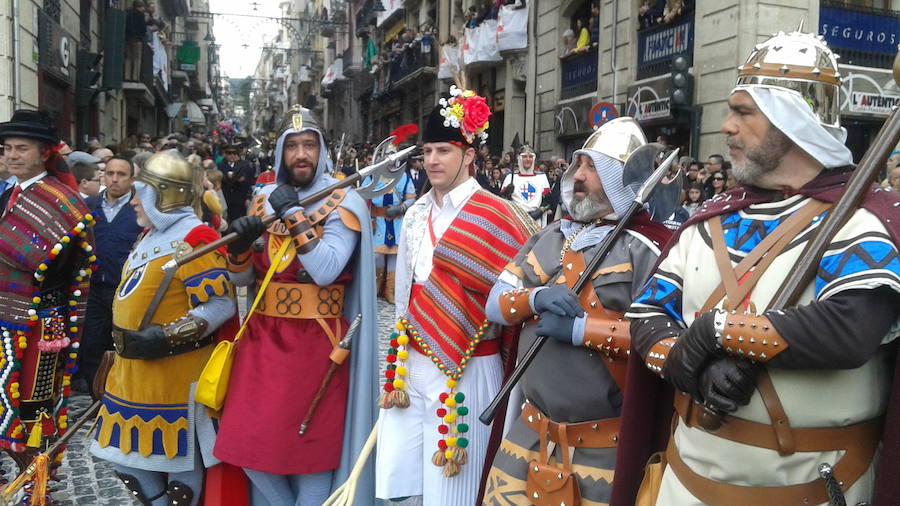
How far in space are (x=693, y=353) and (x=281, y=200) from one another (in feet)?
6.66

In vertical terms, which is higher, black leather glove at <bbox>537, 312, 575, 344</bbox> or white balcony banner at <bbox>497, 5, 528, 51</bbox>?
white balcony banner at <bbox>497, 5, 528, 51</bbox>

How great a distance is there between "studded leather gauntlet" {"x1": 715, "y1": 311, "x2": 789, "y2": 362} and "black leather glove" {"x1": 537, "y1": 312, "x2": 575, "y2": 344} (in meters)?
0.78

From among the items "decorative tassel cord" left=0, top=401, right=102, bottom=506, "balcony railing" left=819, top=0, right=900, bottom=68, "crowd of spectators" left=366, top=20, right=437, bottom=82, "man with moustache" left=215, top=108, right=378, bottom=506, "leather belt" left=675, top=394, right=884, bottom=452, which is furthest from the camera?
"crowd of spectators" left=366, top=20, right=437, bottom=82

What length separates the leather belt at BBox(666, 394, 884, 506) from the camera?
1.86 meters

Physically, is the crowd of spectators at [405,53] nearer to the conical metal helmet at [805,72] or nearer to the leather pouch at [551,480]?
the leather pouch at [551,480]

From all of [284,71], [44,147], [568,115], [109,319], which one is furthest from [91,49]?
[284,71]

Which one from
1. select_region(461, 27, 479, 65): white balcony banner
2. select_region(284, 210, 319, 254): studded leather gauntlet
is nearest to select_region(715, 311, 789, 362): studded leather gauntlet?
select_region(284, 210, 319, 254): studded leather gauntlet

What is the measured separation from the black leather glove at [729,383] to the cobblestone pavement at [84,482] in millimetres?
3707

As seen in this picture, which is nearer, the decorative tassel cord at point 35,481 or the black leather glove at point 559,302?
the black leather glove at point 559,302

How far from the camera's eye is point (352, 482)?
3.46 metres

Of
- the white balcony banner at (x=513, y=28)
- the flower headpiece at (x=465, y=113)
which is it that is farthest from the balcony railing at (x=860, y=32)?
the flower headpiece at (x=465, y=113)

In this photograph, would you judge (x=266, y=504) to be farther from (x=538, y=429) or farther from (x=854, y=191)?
(x=854, y=191)

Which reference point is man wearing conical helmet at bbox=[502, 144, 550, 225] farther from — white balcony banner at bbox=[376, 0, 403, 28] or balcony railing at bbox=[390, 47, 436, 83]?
white balcony banner at bbox=[376, 0, 403, 28]

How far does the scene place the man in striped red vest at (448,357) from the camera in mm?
3299
